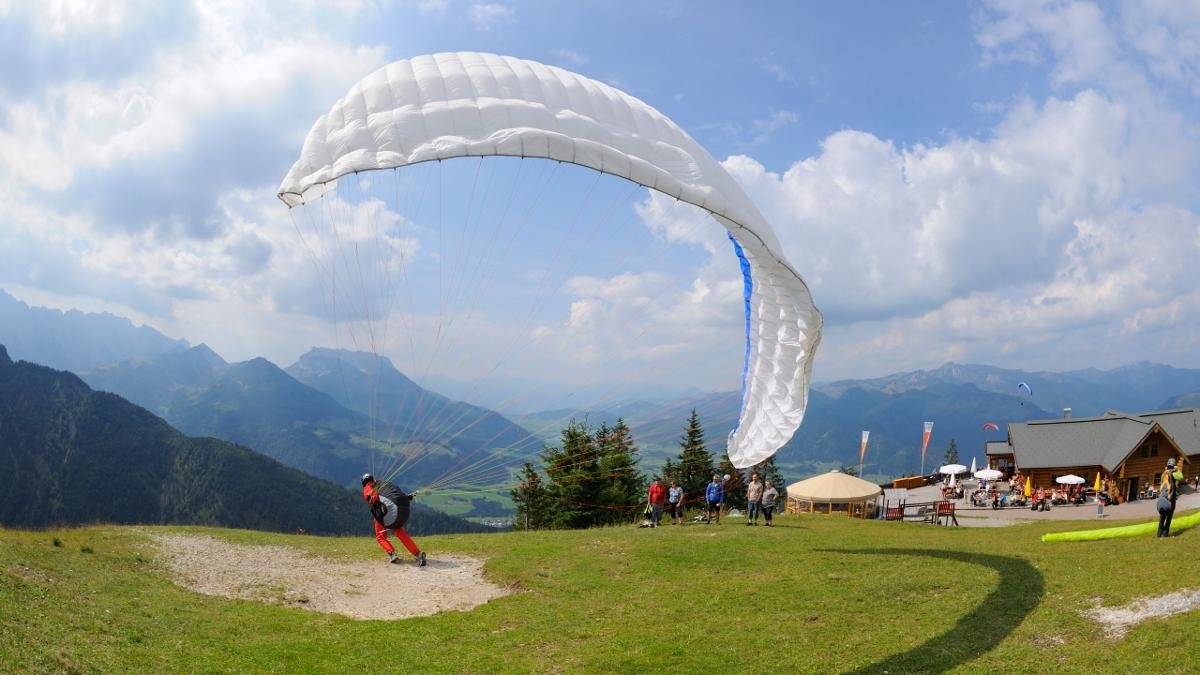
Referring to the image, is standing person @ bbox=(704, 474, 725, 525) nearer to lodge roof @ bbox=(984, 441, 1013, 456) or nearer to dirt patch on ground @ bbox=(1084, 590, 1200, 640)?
dirt patch on ground @ bbox=(1084, 590, 1200, 640)

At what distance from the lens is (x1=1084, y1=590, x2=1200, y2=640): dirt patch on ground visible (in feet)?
31.5

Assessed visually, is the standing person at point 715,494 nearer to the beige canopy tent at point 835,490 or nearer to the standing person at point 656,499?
the standing person at point 656,499

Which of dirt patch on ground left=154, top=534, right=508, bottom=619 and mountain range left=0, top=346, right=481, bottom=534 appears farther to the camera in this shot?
mountain range left=0, top=346, right=481, bottom=534

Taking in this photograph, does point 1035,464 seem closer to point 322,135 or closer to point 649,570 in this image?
point 649,570

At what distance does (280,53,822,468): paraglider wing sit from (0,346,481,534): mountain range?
4698 inches

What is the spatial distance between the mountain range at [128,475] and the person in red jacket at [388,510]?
113 m

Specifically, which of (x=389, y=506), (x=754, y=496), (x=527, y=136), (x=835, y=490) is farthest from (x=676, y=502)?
(x=527, y=136)

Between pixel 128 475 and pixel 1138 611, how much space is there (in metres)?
195

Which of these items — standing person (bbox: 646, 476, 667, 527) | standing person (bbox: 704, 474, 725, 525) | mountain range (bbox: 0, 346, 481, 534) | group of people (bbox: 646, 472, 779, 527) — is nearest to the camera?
group of people (bbox: 646, 472, 779, 527)

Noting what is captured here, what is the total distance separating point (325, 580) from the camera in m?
14.3

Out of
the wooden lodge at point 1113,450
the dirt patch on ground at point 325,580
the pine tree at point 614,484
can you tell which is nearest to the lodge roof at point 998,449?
the wooden lodge at point 1113,450

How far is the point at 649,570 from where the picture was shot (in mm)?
15156

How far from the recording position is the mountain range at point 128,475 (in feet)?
456

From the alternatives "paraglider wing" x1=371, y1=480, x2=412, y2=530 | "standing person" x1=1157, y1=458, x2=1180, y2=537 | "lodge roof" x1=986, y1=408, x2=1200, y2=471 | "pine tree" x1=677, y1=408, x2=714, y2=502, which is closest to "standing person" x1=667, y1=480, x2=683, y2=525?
"paraglider wing" x1=371, y1=480, x2=412, y2=530
